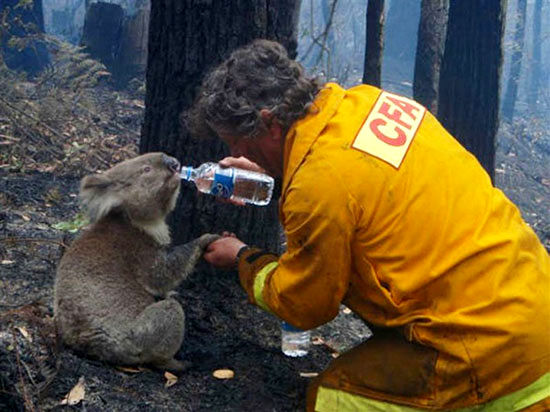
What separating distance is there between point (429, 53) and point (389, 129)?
7.11 meters

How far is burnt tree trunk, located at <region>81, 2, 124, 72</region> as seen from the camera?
13.9m

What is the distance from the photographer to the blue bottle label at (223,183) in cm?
396

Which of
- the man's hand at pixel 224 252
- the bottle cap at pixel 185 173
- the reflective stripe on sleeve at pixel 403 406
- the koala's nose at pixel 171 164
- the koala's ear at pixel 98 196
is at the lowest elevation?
the reflective stripe on sleeve at pixel 403 406

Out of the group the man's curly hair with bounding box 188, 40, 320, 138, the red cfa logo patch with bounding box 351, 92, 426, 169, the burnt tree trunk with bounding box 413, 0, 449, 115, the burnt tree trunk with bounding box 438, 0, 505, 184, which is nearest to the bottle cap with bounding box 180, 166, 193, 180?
the man's curly hair with bounding box 188, 40, 320, 138

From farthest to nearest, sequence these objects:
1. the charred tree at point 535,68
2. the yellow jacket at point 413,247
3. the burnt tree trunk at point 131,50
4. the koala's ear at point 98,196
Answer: the charred tree at point 535,68, the burnt tree trunk at point 131,50, the koala's ear at point 98,196, the yellow jacket at point 413,247

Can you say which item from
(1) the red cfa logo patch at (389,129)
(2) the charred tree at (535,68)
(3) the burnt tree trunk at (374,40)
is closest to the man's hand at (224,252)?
(1) the red cfa logo patch at (389,129)

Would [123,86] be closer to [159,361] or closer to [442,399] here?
[159,361]

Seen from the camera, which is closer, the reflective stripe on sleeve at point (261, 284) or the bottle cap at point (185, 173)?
the reflective stripe on sleeve at point (261, 284)

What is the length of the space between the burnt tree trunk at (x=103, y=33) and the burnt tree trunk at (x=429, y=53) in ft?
22.5

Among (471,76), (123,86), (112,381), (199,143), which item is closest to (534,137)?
(123,86)

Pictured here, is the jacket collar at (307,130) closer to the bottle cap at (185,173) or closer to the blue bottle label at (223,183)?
the blue bottle label at (223,183)

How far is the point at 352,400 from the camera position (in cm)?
317

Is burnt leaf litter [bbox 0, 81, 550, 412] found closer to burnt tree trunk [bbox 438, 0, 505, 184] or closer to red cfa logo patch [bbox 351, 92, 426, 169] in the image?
red cfa logo patch [bbox 351, 92, 426, 169]

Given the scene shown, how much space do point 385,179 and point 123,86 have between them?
11.6 m
